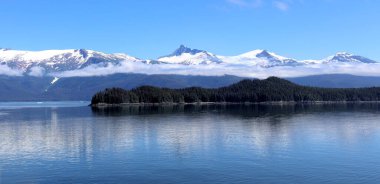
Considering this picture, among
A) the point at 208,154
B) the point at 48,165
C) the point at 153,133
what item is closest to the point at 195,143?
the point at 208,154

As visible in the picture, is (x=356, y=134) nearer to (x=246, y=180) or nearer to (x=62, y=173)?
(x=246, y=180)

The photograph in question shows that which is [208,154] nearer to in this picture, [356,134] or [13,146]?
[13,146]

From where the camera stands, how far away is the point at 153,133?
9775 centimetres

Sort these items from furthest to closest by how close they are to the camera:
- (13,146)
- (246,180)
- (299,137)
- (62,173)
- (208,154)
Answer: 1. (299,137)
2. (13,146)
3. (208,154)
4. (62,173)
5. (246,180)

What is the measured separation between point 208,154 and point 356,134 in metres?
37.7

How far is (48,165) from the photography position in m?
60.3

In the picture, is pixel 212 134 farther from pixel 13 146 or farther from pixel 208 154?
pixel 13 146

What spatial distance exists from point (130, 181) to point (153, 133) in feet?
152

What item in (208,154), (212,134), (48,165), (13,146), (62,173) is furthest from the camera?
(212,134)

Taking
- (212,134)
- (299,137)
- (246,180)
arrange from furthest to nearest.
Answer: (212,134), (299,137), (246,180)

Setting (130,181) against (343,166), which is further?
(343,166)

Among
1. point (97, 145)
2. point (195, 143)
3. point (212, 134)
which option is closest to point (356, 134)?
point (212, 134)

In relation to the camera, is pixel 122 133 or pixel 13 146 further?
pixel 122 133

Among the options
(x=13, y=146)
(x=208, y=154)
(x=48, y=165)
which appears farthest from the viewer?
(x=13, y=146)
